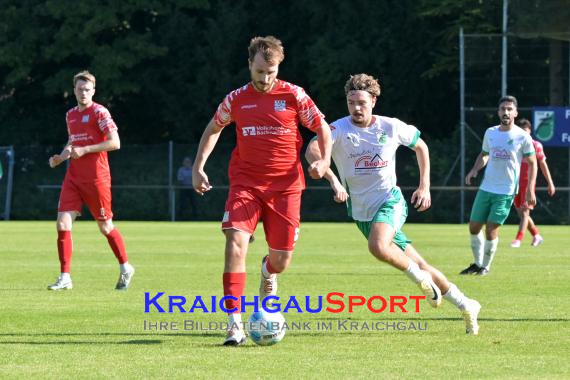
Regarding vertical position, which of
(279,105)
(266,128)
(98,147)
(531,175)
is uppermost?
(279,105)

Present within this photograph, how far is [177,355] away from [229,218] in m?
1.16

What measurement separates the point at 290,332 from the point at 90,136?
451 centimetres

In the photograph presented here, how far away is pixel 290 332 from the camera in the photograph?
968 cm

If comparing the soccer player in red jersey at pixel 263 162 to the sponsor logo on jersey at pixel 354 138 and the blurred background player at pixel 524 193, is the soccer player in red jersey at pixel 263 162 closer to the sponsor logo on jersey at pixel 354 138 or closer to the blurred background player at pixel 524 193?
the sponsor logo on jersey at pixel 354 138

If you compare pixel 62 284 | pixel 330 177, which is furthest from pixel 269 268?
pixel 62 284

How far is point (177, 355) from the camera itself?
834cm

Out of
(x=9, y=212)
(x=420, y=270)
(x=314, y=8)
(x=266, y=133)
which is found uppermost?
(x=314, y=8)

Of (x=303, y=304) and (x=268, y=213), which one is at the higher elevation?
(x=268, y=213)

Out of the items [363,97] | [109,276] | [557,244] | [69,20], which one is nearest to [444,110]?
[69,20]

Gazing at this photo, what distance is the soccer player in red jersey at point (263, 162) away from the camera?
898 cm

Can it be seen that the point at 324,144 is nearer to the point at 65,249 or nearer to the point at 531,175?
the point at 65,249

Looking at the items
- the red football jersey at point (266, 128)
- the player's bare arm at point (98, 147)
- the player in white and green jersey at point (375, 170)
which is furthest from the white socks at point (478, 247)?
the red football jersey at point (266, 128)

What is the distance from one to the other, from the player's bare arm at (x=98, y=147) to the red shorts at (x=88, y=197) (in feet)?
1.39

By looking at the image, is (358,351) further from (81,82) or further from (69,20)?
(69,20)
